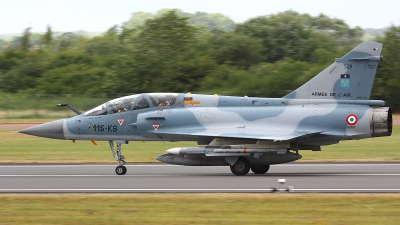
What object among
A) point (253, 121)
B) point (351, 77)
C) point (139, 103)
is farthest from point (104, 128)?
point (351, 77)

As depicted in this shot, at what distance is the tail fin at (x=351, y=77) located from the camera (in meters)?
18.1

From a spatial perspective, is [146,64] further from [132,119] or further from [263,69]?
[132,119]

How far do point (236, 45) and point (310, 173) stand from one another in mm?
40959

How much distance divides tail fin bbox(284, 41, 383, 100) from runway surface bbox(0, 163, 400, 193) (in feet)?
7.24

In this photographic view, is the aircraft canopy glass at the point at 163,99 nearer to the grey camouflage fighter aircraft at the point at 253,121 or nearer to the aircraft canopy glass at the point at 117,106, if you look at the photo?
the grey camouflage fighter aircraft at the point at 253,121

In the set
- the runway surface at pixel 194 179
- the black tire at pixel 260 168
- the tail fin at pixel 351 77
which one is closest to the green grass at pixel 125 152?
the runway surface at pixel 194 179

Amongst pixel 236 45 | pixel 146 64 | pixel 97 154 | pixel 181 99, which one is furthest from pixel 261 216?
pixel 236 45

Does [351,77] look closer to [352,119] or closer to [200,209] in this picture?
[352,119]

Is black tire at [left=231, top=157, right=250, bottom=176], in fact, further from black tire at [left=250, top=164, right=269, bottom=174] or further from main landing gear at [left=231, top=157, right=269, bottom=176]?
black tire at [left=250, top=164, right=269, bottom=174]

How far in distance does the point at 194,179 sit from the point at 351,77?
5231mm

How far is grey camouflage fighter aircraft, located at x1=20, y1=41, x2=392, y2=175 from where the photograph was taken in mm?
17641

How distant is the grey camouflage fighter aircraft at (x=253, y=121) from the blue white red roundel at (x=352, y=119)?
0.03 m

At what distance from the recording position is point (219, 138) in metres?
18.1

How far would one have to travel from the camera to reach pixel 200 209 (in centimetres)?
1201
